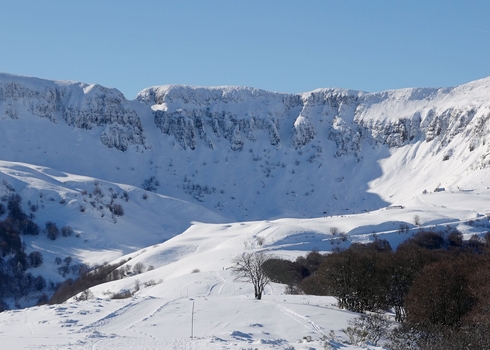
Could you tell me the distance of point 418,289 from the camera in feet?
134

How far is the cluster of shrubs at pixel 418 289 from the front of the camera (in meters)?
32.1

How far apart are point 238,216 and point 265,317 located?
155893 mm

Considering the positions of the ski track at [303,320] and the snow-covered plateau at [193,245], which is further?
the ski track at [303,320]

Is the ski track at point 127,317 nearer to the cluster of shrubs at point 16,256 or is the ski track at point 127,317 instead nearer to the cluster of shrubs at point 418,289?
the cluster of shrubs at point 418,289

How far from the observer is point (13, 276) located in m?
124

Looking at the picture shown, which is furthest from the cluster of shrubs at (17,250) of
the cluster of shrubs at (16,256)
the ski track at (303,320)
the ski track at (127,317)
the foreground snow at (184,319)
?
the ski track at (303,320)

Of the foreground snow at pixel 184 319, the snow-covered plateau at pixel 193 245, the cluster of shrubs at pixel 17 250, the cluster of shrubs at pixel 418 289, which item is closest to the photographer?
the foreground snow at pixel 184 319

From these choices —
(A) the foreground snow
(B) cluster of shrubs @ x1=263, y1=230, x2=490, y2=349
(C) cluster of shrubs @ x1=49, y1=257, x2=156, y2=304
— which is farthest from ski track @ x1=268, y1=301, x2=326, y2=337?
(C) cluster of shrubs @ x1=49, y1=257, x2=156, y2=304

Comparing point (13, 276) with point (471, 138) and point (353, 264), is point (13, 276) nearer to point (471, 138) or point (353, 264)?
point (353, 264)

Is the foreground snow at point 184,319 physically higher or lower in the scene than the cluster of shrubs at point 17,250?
higher

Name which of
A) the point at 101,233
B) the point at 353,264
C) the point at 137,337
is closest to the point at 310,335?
the point at 137,337

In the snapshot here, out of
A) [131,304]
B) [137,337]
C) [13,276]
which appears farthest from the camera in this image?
[13,276]

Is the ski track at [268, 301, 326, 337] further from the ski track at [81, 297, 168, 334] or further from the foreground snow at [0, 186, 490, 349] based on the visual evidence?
the ski track at [81, 297, 168, 334]

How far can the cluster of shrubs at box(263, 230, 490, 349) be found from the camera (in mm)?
32094
